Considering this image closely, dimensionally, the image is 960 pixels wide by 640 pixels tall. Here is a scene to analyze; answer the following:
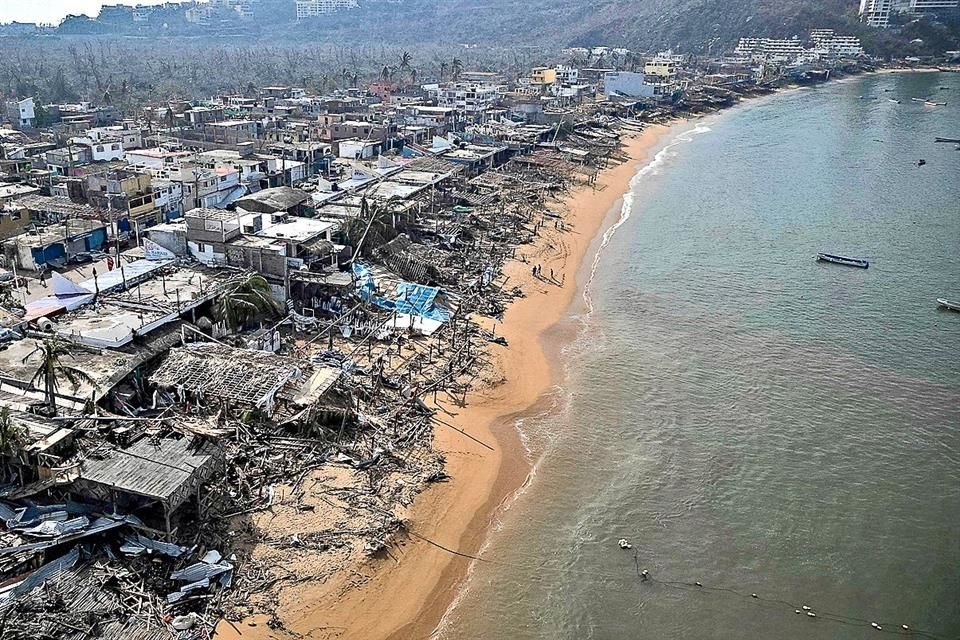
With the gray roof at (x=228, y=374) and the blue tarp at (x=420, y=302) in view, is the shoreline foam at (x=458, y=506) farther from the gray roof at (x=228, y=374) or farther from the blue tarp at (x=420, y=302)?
the gray roof at (x=228, y=374)

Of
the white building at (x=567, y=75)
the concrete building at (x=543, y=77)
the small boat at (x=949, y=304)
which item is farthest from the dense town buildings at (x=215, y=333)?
the white building at (x=567, y=75)

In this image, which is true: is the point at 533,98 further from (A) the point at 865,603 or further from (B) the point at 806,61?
(B) the point at 806,61

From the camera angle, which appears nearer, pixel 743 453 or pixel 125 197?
pixel 743 453

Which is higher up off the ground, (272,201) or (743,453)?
(272,201)

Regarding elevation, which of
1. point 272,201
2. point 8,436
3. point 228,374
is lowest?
point 228,374

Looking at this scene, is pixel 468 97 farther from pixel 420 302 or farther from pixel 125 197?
pixel 420 302

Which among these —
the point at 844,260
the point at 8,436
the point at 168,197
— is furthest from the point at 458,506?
the point at 844,260

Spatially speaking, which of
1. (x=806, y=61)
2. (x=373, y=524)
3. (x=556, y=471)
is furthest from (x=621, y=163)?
(x=806, y=61)

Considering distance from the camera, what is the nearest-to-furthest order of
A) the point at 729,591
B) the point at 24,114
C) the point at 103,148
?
the point at 729,591 → the point at 103,148 → the point at 24,114
